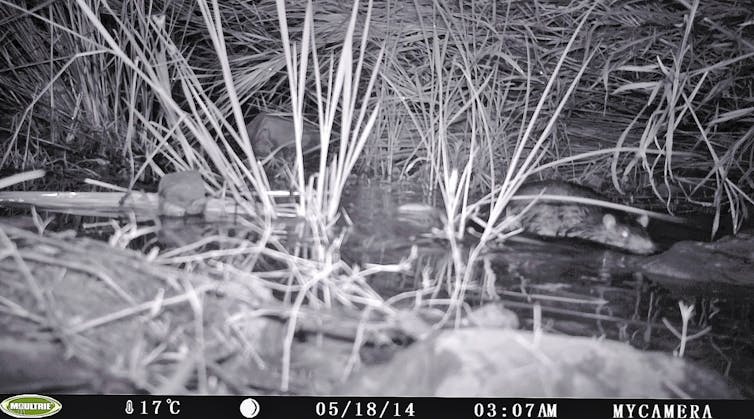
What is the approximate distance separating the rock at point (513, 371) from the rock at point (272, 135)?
4.30ft

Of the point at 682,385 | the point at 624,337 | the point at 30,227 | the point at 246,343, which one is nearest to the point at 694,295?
the point at 624,337

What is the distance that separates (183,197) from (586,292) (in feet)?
2.84

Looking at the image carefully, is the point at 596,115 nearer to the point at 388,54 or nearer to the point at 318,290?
the point at 388,54

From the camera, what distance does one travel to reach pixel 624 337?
0.89 metres

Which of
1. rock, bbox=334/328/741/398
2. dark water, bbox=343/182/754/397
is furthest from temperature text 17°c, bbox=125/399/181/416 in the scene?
dark water, bbox=343/182/754/397

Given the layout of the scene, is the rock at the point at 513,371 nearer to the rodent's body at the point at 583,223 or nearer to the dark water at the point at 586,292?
the dark water at the point at 586,292

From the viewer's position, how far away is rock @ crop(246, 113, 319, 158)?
1.90 metres

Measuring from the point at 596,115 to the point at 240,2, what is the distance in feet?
4.22

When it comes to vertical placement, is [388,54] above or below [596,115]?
above

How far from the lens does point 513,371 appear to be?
655 millimetres

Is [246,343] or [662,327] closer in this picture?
[246,343]

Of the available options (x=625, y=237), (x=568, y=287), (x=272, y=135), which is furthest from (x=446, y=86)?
(x=568, y=287)

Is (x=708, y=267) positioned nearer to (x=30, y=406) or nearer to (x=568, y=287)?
(x=568, y=287)

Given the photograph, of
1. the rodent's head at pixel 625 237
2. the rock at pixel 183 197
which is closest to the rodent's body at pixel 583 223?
the rodent's head at pixel 625 237
